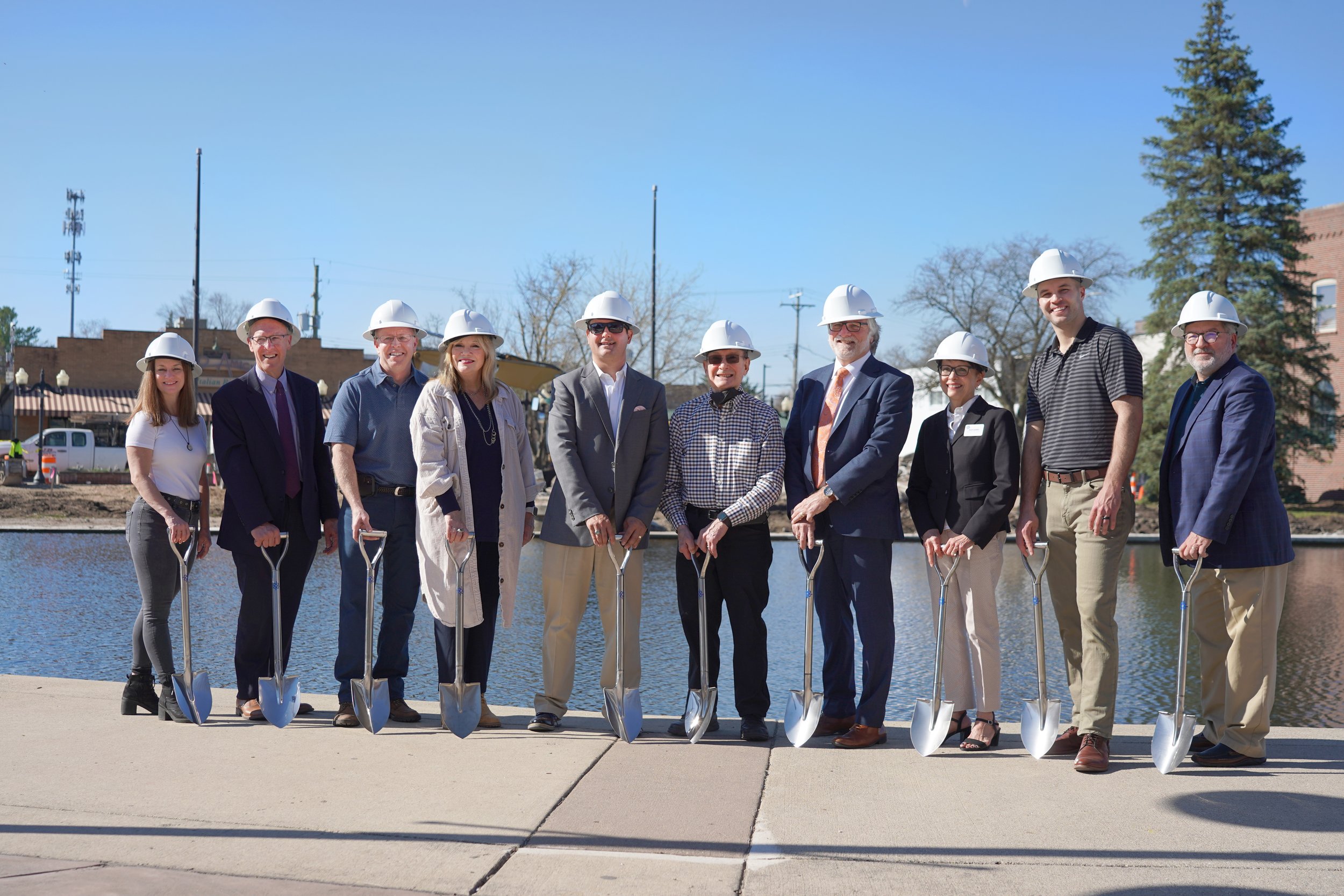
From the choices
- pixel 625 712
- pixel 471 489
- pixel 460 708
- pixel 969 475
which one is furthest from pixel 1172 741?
pixel 471 489

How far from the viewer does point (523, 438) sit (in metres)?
5.62

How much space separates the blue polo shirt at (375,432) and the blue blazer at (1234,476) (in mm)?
3620

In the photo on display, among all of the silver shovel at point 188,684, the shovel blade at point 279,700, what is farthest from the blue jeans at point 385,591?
the silver shovel at point 188,684

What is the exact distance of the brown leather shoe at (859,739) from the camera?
4980 mm

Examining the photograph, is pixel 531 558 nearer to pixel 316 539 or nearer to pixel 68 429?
pixel 316 539

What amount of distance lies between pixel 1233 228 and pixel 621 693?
3143 centimetres

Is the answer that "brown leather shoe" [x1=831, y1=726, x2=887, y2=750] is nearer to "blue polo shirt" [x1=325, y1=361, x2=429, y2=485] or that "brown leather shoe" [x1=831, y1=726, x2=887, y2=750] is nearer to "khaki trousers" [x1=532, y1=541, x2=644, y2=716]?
"khaki trousers" [x1=532, y1=541, x2=644, y2=716]

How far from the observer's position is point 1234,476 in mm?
4605

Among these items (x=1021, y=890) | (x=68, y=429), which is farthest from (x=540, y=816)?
(x=68, y=429)

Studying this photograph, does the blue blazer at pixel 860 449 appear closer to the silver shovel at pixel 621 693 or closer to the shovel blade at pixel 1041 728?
the silver shovel at pixel 621 693

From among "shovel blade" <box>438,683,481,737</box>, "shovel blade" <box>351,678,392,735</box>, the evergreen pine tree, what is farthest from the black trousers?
the evergreen pine tree

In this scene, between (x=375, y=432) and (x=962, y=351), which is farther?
(x=375, y=432)

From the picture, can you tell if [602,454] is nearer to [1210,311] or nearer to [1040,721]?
[1040,721]

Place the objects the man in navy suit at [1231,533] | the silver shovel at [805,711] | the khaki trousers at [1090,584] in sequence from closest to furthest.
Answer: the man in navy suit at [1231,533]
the khaki trousers at [1090,584]
the silver shovel at [805,711]
